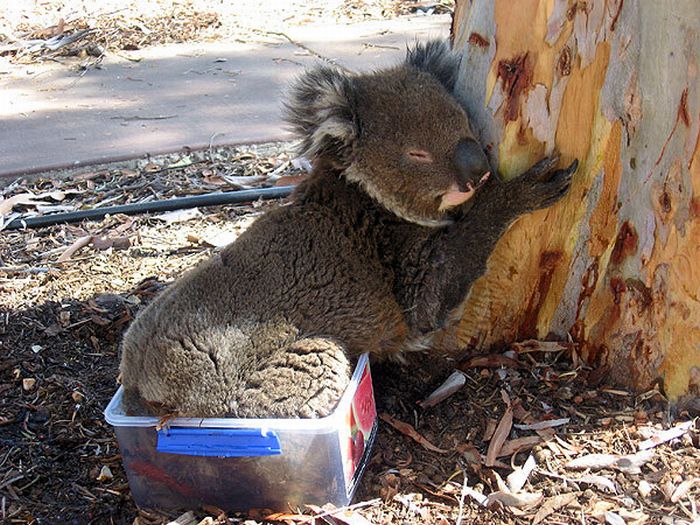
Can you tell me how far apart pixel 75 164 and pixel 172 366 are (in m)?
2.89

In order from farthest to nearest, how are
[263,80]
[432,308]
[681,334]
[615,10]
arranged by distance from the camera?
[263,80]
[432,308]
[681,334]
[615,10]

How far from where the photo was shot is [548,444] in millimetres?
2578

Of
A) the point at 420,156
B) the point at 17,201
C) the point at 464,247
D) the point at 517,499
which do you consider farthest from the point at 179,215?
the point at 517,499

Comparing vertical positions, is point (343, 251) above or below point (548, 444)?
above

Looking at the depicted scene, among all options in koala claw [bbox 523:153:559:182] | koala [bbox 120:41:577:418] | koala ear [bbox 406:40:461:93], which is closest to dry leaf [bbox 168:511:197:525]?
koala [bbox 120:41:577:418]

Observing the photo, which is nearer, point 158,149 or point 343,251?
point 343,251

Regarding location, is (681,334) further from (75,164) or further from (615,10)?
(75,164)

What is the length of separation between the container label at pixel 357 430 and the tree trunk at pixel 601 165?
1.78ft

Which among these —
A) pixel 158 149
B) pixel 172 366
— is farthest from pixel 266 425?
pixel 158 149

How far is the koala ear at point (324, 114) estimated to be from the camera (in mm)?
2752

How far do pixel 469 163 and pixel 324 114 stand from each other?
1.62 ft

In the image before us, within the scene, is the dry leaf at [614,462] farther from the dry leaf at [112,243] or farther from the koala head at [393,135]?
the dry leaf at [112,243]

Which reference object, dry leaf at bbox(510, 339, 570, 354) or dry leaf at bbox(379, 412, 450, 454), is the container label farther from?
dry leaf at bbox(510, 339, 570, 354)

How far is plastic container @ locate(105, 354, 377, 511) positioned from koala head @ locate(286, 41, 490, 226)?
60cm
